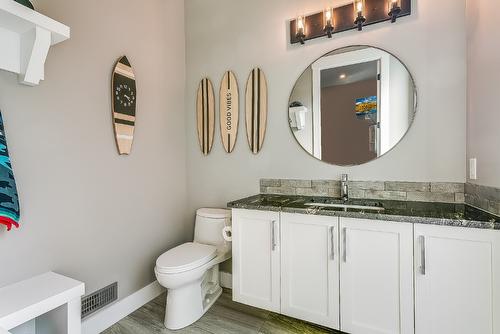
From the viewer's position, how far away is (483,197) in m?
1.44

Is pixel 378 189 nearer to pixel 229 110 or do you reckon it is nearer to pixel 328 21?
pixel 328 21

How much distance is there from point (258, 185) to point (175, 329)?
1243mm

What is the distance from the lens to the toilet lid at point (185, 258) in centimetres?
176

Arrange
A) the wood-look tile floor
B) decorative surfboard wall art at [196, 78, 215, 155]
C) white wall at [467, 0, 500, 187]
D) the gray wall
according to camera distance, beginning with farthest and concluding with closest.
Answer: decorative surfboard wall art at [196, 78, 215, 155]
the wood-look tile floor
the gray wall
white wall at [467, 0, 500, 187]

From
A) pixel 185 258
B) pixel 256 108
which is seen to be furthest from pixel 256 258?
pixel 256 108

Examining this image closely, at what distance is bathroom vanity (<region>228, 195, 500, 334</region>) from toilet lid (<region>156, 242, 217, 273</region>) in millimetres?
240

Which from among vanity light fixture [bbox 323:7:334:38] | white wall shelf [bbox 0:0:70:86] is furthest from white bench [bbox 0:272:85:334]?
vanity light fixture [bbox 323:7:334:38]

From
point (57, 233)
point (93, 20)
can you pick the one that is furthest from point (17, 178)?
point (93, 20)

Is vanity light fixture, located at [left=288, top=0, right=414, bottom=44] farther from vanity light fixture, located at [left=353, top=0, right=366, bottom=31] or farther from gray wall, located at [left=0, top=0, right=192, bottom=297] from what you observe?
gray wall, located at [left=0, top=0, right=192, bottom=297]

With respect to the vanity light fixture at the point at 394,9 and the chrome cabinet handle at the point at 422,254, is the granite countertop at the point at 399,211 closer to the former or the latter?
the chrome cabinet handle at the point at 422,254

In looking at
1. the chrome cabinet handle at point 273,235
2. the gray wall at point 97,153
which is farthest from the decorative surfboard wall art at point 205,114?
the chrome cabinet handle at point 273,235

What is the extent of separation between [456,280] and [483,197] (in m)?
0.50

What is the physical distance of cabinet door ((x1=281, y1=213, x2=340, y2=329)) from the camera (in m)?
1.57

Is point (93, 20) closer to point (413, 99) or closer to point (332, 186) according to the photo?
point (332, 186)
